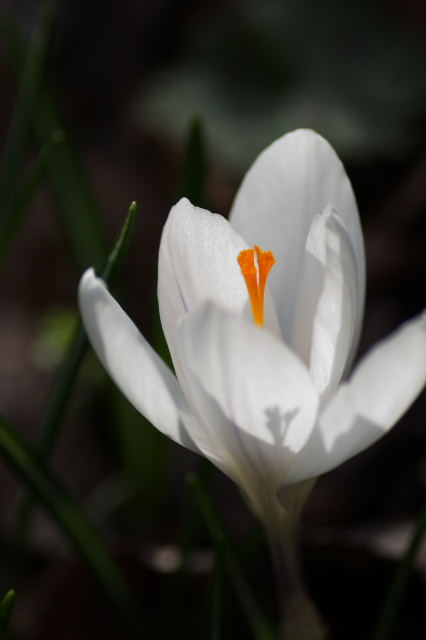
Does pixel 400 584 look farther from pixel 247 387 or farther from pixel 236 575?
pixel 247 387

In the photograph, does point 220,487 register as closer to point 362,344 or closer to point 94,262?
point 362,344

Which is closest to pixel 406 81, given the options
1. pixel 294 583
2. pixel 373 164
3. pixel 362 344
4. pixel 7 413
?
pixel 373 164

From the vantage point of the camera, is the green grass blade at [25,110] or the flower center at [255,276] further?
the green grass blade at [25,110]

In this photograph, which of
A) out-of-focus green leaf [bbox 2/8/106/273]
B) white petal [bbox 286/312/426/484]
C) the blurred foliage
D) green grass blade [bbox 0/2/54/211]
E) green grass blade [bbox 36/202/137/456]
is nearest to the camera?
white petal [bbox 286/312/426/484]

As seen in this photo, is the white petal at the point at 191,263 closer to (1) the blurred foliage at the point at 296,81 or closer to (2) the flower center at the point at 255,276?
(2) the flower center at the point at 255,276

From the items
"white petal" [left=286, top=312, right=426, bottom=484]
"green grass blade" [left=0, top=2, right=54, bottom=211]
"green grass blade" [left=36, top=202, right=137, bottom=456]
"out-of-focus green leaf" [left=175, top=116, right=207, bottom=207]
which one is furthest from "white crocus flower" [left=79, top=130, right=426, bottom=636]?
"green grass blade" [left=0, top=2, right=54, bottom=211]

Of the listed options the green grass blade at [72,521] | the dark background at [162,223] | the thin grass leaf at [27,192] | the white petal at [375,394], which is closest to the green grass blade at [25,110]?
the thin grass leaf at [27,192]

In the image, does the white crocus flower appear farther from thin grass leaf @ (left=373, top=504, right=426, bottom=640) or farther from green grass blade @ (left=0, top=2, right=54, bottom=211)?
green grass blade @ (left=0, top=2, right=54, bottom=211)
